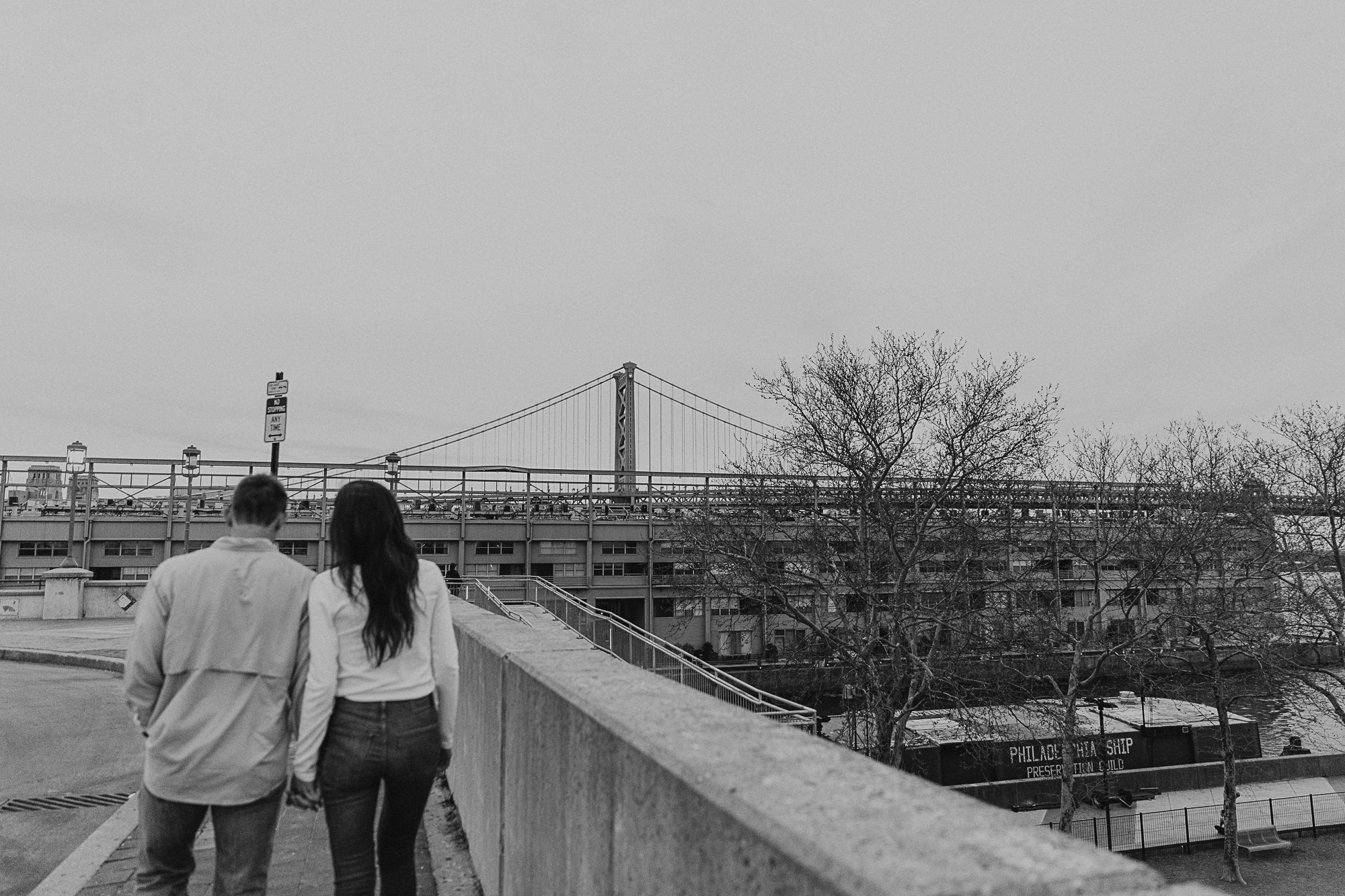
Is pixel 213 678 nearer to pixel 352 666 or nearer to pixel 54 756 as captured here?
pixel 352 666

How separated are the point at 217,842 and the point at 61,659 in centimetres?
1315

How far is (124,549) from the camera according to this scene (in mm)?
31828

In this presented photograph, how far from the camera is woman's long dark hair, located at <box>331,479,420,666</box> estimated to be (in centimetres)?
280

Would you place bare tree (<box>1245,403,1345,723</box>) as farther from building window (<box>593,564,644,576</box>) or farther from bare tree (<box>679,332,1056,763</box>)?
building window (<box>593,564,644,576</box>)

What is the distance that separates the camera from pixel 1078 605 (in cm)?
4344

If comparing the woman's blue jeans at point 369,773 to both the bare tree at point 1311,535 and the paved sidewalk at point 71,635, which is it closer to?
the paved sidewalk at point 71,635

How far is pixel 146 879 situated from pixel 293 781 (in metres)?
0.75

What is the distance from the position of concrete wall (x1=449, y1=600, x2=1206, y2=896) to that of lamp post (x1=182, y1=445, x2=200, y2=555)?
101ft

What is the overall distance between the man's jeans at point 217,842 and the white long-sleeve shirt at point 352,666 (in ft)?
1.16

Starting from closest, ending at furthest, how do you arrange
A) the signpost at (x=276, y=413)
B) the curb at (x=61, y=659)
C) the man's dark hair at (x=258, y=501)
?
1. the man's dark hair at (x=258, y=501)
2. the signpost at (x=276, y=413)
3. the curb at (x=61, y=659)

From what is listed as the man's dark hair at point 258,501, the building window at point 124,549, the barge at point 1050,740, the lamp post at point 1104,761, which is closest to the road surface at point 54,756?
the man's dark hair at point 258,501

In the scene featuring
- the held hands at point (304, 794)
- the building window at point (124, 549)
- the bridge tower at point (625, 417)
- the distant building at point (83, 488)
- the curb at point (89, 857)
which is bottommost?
the curb at point (89, 857)

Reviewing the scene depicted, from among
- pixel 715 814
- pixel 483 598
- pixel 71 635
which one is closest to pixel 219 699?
pixel 715 814

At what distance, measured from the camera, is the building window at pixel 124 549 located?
1251 inches
